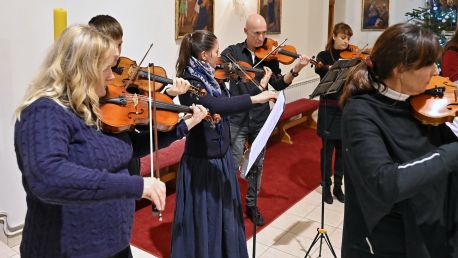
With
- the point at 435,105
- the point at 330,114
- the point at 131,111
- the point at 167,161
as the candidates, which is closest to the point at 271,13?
the point at 330,114

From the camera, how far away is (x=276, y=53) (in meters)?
3.68

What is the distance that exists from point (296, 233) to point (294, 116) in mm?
3185

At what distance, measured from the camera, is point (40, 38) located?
124 inches

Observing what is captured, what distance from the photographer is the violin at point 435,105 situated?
135 cm

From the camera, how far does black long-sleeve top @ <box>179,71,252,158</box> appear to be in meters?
2.39

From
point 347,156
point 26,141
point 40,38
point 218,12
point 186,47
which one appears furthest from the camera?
point 218,12

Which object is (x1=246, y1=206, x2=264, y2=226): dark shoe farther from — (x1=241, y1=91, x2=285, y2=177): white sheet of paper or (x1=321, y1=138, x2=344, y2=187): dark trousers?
(x1=241, y1=91, x2=285, y2=177): white sheet of paper

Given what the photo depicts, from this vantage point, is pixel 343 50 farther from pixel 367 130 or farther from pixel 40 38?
pixel 367 130

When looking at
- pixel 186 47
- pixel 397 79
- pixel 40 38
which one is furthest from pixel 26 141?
pixel 40 38

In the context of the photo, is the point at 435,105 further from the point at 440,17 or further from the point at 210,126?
the point at 440,17

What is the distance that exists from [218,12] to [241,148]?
2124 mm

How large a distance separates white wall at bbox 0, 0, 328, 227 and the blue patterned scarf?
4.40 feet

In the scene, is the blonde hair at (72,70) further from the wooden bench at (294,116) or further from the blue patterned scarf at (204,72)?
the wooden bench at (294,116)

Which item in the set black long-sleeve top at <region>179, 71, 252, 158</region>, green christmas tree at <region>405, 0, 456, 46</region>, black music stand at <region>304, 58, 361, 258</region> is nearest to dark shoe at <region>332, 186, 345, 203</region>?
black music stand at <region>304, 58, 361, 258</region>
